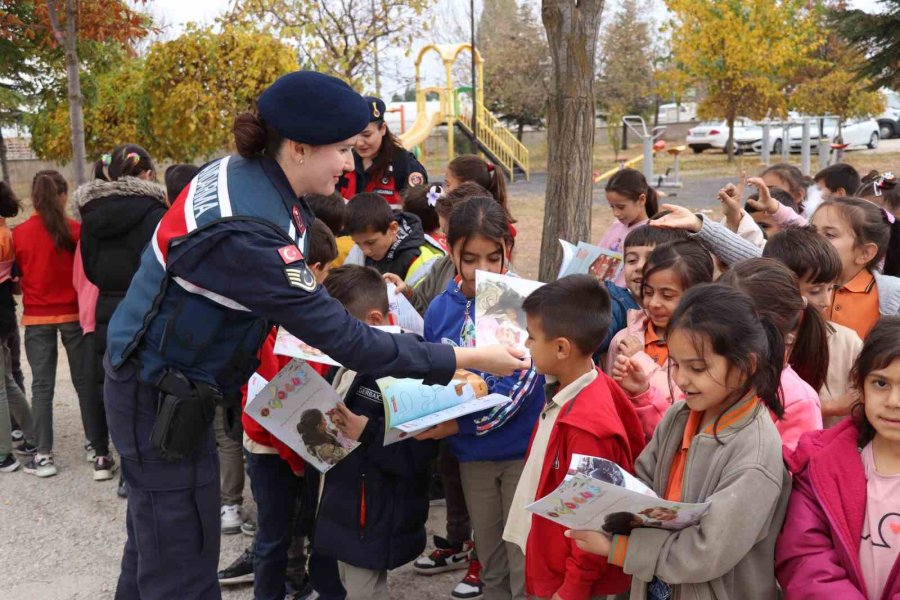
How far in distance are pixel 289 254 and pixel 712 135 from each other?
1131 inches

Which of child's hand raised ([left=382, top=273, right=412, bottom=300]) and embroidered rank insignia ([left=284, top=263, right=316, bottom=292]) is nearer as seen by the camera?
embroidered rank insignia ([left=284, top=263, right=316, bottom=292])

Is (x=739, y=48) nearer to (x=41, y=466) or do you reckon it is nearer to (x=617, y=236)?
(x=617, y=236)

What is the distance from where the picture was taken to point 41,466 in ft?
18.6

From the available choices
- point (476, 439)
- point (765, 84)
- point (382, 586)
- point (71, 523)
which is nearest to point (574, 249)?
point (476, 439)

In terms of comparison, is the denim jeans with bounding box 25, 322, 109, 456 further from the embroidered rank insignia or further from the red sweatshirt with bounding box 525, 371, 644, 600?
the red sweatshirt with bounding box 525, 371, 644, 600

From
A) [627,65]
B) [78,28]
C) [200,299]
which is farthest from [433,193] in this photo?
[627,65]

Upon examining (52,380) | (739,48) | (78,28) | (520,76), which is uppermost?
(739,48)

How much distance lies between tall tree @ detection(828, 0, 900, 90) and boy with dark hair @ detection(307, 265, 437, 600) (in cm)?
1429

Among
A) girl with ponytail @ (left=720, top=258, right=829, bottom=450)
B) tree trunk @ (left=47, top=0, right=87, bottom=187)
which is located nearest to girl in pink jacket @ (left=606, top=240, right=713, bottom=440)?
girl with ponytail @ (left=720, top=258, right=829, bottom=450)

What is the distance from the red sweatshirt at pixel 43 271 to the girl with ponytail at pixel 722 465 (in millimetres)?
4332

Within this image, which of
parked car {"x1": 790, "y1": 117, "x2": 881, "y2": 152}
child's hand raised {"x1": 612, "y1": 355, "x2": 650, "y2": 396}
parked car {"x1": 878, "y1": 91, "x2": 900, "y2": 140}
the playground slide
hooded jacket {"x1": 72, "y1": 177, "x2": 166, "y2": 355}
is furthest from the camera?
parked car {"x1": 878, "y1": 91, "x2": 900, "y2": 140}

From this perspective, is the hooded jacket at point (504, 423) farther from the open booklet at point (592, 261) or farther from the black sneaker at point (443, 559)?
the black sneaker at point (443, 559)

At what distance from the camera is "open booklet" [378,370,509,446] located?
3.09 m

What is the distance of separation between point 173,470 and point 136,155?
9.74ft
